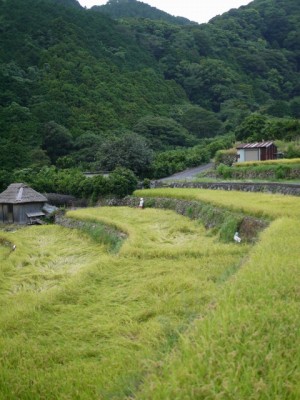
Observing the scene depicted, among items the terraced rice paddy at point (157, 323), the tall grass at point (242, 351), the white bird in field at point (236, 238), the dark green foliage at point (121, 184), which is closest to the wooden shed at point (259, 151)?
the dark green foliage at point (121, 184)

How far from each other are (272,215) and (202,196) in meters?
4.47

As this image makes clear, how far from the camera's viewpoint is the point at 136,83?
52250mm

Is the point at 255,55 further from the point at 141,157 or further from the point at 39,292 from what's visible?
the point at 39,292

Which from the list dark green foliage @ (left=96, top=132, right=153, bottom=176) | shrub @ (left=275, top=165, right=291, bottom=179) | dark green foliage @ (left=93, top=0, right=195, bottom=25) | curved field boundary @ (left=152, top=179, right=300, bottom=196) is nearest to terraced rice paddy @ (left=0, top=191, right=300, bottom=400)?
curved field boundary @ (left=152, top=179, right=300, bottom=196)

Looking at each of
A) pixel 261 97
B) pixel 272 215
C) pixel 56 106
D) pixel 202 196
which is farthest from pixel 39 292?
pixel 261 97

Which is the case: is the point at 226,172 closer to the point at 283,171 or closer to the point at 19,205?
the point at 283,171

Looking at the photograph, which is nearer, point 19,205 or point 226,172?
point 19,205

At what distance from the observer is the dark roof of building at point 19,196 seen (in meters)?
17.4

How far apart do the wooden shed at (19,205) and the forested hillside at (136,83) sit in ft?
31.8

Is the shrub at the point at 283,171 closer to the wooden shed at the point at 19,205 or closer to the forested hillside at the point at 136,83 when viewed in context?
the forested hillside at the point at 136,83

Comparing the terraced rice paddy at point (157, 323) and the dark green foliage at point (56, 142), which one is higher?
the dark green foliage at point (56, 142)

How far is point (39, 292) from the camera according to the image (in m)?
6.68

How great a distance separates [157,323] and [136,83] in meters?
50.5

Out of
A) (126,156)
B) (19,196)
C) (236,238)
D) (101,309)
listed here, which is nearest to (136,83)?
(126,156)
